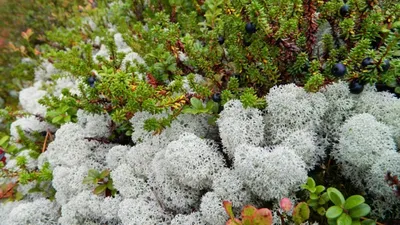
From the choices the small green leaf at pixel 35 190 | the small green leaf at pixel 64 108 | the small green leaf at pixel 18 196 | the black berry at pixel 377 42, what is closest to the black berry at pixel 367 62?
the black berry at pixel 377 42

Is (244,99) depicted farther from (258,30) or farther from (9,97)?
(9,97)

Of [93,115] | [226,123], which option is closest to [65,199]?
[93,115]

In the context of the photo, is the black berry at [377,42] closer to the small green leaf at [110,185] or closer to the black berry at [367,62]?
the black berry at [367,62]

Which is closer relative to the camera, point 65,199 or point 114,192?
point 114,192

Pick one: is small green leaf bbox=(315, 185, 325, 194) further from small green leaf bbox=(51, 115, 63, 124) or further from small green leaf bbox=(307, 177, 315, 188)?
small green leaf bbox=(51, 115, 63, 124)

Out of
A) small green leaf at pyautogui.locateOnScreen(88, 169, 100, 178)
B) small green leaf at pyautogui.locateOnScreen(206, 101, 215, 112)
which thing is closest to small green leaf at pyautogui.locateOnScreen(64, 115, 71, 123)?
small green leaf at pyautogui.locateOnScreen(88, 169, 100, 178)

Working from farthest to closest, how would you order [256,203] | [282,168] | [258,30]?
[258,30] < [256,203] < [282,168]

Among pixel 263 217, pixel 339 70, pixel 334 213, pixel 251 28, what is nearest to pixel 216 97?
pixel 251 28
